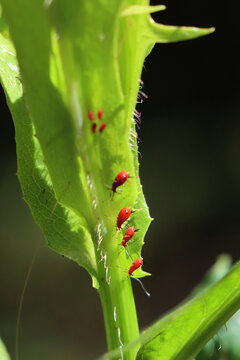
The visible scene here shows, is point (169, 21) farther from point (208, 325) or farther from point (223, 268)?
point (208, 325)

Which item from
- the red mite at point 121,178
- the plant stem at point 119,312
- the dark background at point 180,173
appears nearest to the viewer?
the red mite at point 121,178

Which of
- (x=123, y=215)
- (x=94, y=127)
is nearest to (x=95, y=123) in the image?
(x=94, y=127)

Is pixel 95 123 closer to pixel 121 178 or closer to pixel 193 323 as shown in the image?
pixel 121 178

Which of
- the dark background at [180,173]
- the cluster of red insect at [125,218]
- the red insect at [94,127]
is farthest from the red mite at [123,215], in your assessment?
the dark background at [180,173]

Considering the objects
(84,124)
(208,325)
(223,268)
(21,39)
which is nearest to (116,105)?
(84,124)

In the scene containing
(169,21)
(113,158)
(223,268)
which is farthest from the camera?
(169,21)

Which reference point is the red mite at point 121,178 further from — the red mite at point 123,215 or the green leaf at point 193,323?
the green leaf at point 193,323

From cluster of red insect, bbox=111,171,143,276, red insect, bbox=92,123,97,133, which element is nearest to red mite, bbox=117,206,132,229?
cluster of red insect, bbox=111,171,143,276
